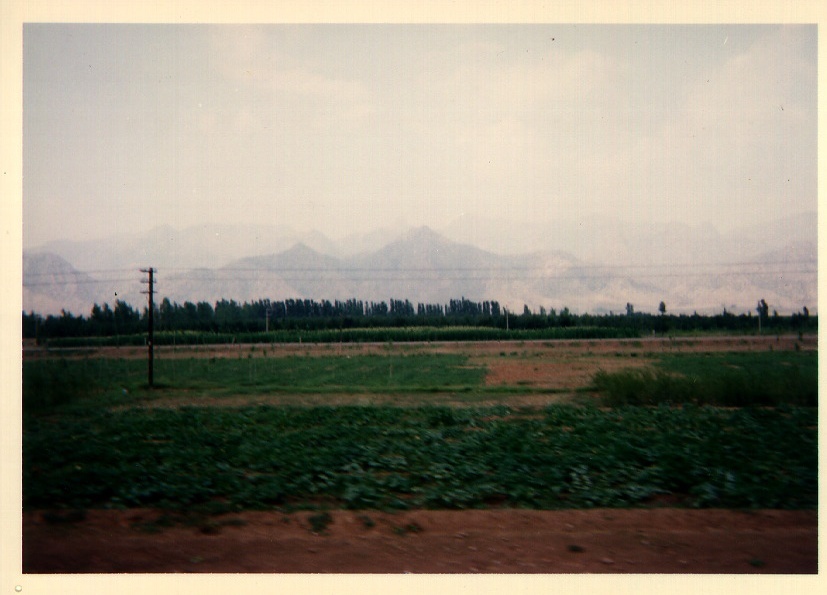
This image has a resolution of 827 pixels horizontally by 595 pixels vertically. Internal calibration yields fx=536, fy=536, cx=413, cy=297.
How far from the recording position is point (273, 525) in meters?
4.89

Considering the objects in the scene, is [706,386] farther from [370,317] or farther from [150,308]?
[150,308]

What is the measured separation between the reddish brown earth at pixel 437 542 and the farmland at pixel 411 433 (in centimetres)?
7

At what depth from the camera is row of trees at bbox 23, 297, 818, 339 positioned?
10.0m

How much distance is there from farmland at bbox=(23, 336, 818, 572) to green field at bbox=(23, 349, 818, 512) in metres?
0.03

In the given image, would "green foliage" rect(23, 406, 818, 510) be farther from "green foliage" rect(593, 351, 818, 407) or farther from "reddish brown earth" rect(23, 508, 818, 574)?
"green foliage" rect(593, 351, 818, 407)

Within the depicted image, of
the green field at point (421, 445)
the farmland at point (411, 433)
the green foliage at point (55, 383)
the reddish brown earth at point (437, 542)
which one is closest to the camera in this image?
the reddish brown earth at point (437, 542)

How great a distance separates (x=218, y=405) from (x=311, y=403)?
1.72m

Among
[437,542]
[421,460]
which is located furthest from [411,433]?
[437,542]

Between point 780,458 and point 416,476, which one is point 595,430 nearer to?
point 780,458

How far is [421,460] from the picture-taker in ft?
20.8

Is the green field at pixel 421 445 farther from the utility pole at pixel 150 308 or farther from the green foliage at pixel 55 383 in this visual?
the utility pole at pixel 150 308

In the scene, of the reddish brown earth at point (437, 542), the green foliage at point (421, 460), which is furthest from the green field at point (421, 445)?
the reddish brown earth at point (437, 542)

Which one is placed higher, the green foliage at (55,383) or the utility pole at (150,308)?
the utility pole at (150,308)

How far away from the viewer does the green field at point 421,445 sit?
5.40m
